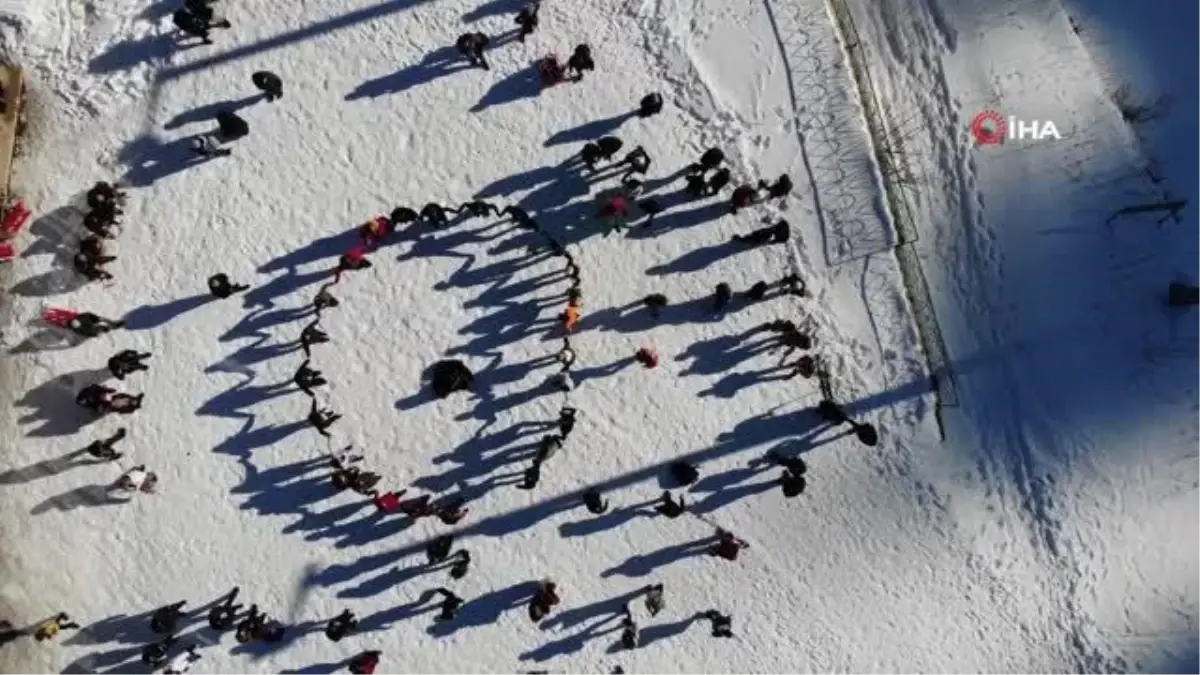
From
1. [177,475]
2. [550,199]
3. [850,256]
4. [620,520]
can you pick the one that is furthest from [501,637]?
[850,256]

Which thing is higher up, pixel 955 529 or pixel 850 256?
pixel 850 256

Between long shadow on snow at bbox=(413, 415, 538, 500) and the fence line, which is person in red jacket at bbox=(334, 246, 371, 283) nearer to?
long shadow on snow at bbox=(413, 415, 538, 500)

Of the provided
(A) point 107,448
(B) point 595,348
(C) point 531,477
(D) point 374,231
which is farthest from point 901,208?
(A) point 107,448

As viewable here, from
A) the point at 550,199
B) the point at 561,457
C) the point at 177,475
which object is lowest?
the point at 561,457

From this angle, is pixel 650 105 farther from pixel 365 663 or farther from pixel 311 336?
pixel 365 663

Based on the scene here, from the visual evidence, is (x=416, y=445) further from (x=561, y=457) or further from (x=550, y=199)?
(x=550, y=199)

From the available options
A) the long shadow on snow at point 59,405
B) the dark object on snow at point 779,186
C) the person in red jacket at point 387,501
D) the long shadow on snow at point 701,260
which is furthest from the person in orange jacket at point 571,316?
the long shadow on snow at point 59,405
